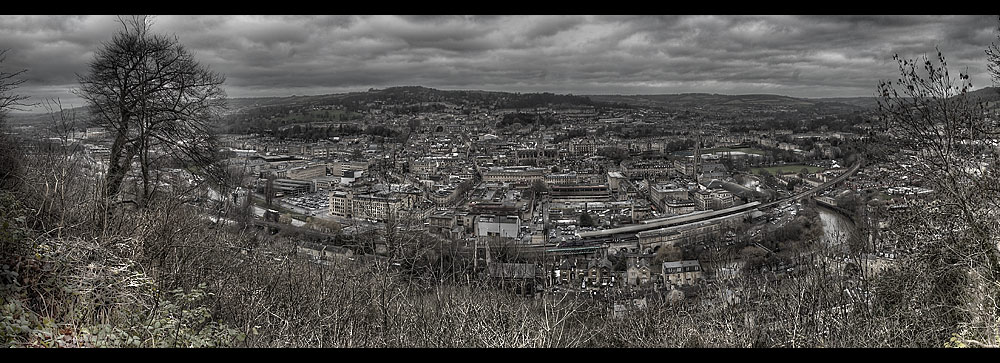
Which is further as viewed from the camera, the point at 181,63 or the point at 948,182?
the point at 181,63

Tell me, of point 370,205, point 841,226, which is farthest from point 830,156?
point 370,205

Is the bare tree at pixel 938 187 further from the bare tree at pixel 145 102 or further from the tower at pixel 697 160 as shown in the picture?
the tower at pixel 697 160

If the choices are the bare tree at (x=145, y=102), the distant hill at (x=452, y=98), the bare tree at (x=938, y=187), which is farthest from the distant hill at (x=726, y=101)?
the bare tree at (x=145, y=102)

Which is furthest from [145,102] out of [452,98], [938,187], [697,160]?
[452,98]

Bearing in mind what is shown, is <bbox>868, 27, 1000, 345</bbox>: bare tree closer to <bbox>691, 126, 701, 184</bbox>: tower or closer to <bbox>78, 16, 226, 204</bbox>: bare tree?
<bbox>78, 16, 226, 204</bbox>: bare tree

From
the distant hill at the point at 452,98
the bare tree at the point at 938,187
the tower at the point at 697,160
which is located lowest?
the tower at the point at 697,160

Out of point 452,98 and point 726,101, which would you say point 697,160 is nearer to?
point 726,101

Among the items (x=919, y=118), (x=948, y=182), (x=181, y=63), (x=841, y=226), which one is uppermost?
(x=181, y=63)

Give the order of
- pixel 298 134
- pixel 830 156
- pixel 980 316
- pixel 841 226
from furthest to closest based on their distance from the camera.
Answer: pixel 298 134 < pixel 830 156 < pixel 841 226 < pixel 980 316
